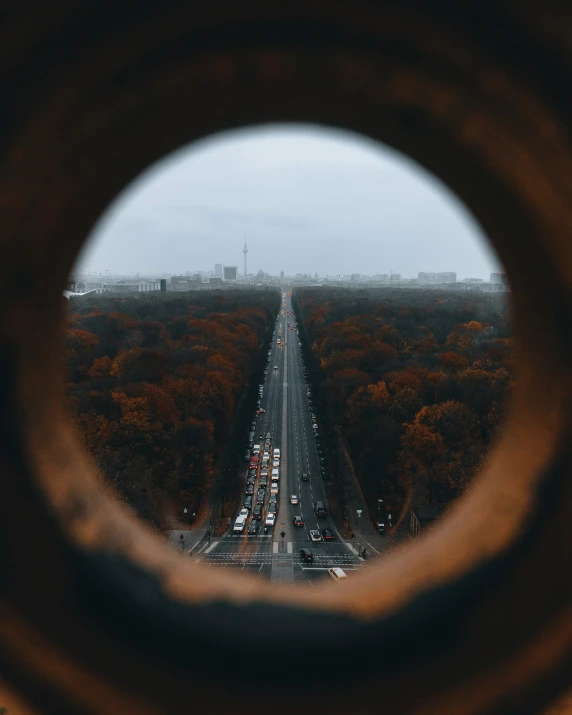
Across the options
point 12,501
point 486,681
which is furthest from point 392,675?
point 12,501

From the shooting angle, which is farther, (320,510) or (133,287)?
(133,287)

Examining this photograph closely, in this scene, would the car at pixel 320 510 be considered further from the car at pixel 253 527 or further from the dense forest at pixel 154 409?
the dense forest at pixel 154 409

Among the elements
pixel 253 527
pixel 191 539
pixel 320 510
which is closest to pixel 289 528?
pixel 253 527

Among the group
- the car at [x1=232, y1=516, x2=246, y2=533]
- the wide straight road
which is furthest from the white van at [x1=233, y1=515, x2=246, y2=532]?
the wide straight road

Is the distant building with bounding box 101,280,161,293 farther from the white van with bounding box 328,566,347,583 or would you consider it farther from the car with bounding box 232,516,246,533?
the white van with bounding box 328,566,347,583

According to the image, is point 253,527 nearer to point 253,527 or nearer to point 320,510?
point 253,527

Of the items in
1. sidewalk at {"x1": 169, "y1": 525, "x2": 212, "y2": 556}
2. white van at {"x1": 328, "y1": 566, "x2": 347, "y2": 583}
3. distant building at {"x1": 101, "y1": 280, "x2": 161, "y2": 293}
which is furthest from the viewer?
distant building at {"x1": 101, "y1": 280, "x2": 161, "y2": 293}
